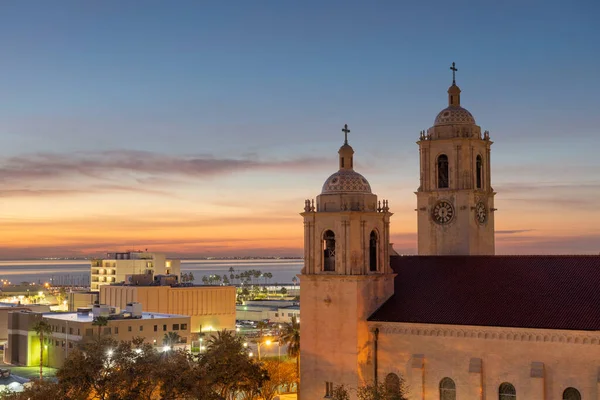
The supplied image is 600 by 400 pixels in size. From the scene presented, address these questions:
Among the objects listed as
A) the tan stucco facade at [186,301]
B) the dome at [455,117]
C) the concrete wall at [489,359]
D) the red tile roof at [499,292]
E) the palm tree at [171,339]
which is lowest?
the palm tree at [171,339]

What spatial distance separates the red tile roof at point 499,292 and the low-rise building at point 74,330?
59.2 metres

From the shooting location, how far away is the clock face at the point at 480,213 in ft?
229

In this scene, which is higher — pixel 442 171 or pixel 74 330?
pixel 442 171

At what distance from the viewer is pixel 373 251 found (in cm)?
5644

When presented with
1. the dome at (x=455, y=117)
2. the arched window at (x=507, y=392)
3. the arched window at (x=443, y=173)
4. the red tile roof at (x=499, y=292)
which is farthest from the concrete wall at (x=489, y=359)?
the dome at (x=455, y=117)

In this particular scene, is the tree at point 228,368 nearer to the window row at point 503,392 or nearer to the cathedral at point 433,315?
the cathedral at point 433,315

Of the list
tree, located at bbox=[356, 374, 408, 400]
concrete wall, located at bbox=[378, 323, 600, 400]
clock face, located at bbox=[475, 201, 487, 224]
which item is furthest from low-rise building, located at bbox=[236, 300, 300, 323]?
concrete wall, located at bbox=[378, 323, 600, 400]

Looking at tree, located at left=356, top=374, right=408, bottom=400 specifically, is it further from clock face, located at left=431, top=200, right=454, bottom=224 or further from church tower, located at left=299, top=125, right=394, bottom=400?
clock face, located at left=431, top=200, right=454, bottom=224

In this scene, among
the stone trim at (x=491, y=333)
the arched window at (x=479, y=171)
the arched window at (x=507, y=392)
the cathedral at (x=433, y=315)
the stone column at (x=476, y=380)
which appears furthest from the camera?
the arched window at (x=479, y=171)

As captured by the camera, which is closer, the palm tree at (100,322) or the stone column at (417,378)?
the stone column at (417,378)

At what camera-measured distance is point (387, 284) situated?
56.6 meters

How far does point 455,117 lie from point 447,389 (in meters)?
26.3

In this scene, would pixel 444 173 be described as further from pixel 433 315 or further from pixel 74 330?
pixel 74 330

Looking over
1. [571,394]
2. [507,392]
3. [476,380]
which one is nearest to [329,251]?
[476,380]
